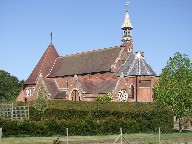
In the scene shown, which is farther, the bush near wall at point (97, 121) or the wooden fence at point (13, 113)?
the wooden fence at point (13, 113)

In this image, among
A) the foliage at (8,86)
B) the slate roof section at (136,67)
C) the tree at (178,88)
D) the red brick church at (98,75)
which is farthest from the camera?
the foliage at (8,86)

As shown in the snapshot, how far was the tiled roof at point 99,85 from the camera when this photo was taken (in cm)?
6266

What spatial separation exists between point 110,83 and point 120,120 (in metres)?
26.2

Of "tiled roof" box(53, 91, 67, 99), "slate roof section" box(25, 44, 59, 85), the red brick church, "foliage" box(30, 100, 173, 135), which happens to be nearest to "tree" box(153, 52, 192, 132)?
"foliage" box(30, 100, 173, 135)

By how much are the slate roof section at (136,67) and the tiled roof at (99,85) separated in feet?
11.3

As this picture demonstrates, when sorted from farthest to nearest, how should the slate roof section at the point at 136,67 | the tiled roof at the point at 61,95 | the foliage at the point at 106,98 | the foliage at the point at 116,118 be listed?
the tiled roof at the point at 61,95, the slate roof section at the point at 136,67, the foliage at the point at 106,98, the foliage at the point at 116,118

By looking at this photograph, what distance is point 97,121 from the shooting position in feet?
124

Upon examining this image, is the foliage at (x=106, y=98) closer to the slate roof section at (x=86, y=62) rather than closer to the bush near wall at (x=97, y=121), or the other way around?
the slate roof section at (x=86, y=62)

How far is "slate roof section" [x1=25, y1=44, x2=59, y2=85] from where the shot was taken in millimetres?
80188

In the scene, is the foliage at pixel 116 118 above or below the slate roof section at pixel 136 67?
below

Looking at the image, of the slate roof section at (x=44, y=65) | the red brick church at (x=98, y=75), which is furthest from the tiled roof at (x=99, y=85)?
the slate roof section at (x=44, y=65)

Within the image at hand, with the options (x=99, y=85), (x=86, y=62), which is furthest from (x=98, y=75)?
(x=86, y=62)

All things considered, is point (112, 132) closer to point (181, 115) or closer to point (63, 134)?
point (63, 134)

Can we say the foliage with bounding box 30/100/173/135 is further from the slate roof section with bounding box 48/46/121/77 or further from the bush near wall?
the slate roof section with bounding box 48/46/121/77
